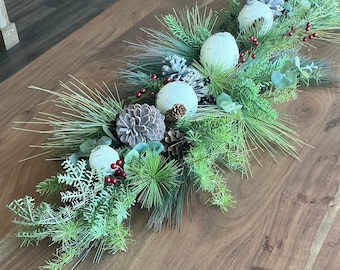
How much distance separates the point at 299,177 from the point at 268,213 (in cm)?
8

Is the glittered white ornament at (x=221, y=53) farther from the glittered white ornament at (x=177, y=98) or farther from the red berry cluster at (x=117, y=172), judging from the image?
the red berry cluster at (x=117, y=172)

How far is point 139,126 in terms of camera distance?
0.70 m

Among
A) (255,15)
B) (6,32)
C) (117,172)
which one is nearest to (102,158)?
(117,172)

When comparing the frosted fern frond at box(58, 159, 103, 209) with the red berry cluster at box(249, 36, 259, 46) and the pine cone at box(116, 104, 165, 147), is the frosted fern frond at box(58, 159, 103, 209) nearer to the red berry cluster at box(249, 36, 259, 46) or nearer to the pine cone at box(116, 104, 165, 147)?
the pine cone at box(116, 104, 165, 147)

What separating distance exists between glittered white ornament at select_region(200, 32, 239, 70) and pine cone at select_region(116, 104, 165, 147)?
183 mm

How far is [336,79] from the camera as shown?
922 millimetres

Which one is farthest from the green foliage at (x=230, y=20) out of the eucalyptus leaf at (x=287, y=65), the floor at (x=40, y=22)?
the floor at (x=40, y=22)

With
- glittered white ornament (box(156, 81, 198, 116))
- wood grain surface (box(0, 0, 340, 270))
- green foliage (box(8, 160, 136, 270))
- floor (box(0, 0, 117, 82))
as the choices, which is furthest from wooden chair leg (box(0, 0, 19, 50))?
green foliage (box(8, 160, 136, 270))

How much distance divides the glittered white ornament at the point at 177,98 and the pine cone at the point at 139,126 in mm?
51

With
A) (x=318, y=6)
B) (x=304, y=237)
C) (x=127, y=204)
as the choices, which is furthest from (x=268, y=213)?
(x=318, y=6)

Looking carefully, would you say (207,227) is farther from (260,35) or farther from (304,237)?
(260,35)

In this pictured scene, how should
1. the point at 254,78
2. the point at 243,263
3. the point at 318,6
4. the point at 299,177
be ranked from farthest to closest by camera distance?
the point at 318,6, the point at 254,78, the point at 299,177, the point at 243,263

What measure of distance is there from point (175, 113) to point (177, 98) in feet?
0.10

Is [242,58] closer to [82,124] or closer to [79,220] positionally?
[82,124]
